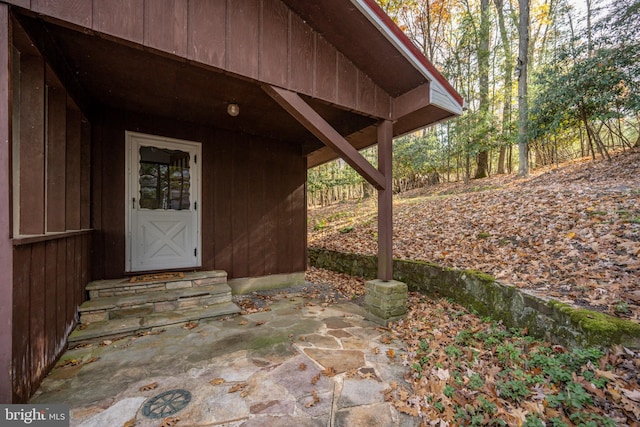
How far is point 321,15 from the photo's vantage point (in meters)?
2.83

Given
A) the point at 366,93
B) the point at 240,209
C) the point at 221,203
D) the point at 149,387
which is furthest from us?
the point at 240,209

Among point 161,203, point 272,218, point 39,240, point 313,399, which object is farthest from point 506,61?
point 39,240

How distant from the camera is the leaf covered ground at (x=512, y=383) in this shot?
160 centimetres

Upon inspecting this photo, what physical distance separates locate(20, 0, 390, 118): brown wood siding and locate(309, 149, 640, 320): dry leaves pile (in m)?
2.66

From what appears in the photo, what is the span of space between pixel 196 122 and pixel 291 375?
3.94 m

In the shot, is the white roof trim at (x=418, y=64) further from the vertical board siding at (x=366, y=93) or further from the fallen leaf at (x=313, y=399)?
the fallen leaf at (x=313, y=399)

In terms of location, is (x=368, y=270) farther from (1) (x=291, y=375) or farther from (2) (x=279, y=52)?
(2) (x=279, y=52)

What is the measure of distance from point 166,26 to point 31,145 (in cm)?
142

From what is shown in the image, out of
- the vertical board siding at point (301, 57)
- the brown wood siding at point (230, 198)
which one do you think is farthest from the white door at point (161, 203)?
the vertical board siding at point (301, 57)

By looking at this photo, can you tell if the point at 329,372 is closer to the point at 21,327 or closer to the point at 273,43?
the point at 21,327

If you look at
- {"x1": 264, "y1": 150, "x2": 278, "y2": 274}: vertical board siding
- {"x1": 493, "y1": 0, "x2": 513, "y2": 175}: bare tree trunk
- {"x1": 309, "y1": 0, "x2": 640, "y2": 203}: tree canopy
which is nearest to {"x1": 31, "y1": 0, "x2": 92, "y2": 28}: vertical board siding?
{"x1": 264, "y1": 150, "x2": 278, "y2": 274}: vertical board siding

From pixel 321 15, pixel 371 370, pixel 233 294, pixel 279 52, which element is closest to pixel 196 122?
pixel 279 52

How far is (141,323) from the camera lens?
315cm

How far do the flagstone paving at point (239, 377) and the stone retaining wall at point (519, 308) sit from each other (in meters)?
1.17
